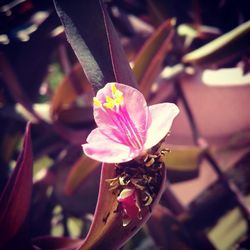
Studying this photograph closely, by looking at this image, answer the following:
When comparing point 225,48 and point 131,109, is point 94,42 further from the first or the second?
point 225,48

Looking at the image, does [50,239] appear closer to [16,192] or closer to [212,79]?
[16,192]

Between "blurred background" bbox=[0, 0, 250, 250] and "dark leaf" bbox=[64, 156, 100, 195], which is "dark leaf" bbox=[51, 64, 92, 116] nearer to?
"blurred background" bbox=[0, 0, 250, 250]

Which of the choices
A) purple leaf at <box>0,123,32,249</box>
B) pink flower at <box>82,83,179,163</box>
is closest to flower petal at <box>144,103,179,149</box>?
pink flower at <box>82,83,179,163</box>

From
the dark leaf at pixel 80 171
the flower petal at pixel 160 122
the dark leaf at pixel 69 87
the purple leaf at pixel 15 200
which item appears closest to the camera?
the flower petal at pixel 160 122

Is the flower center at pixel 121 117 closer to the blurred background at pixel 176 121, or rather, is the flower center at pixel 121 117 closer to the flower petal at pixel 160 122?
the flower petal at pixel 160 122

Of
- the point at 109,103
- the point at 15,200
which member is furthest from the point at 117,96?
the point at 15,200

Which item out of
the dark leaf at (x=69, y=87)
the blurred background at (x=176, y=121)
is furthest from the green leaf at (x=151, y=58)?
the dark leaf at (x=69, y=87)
